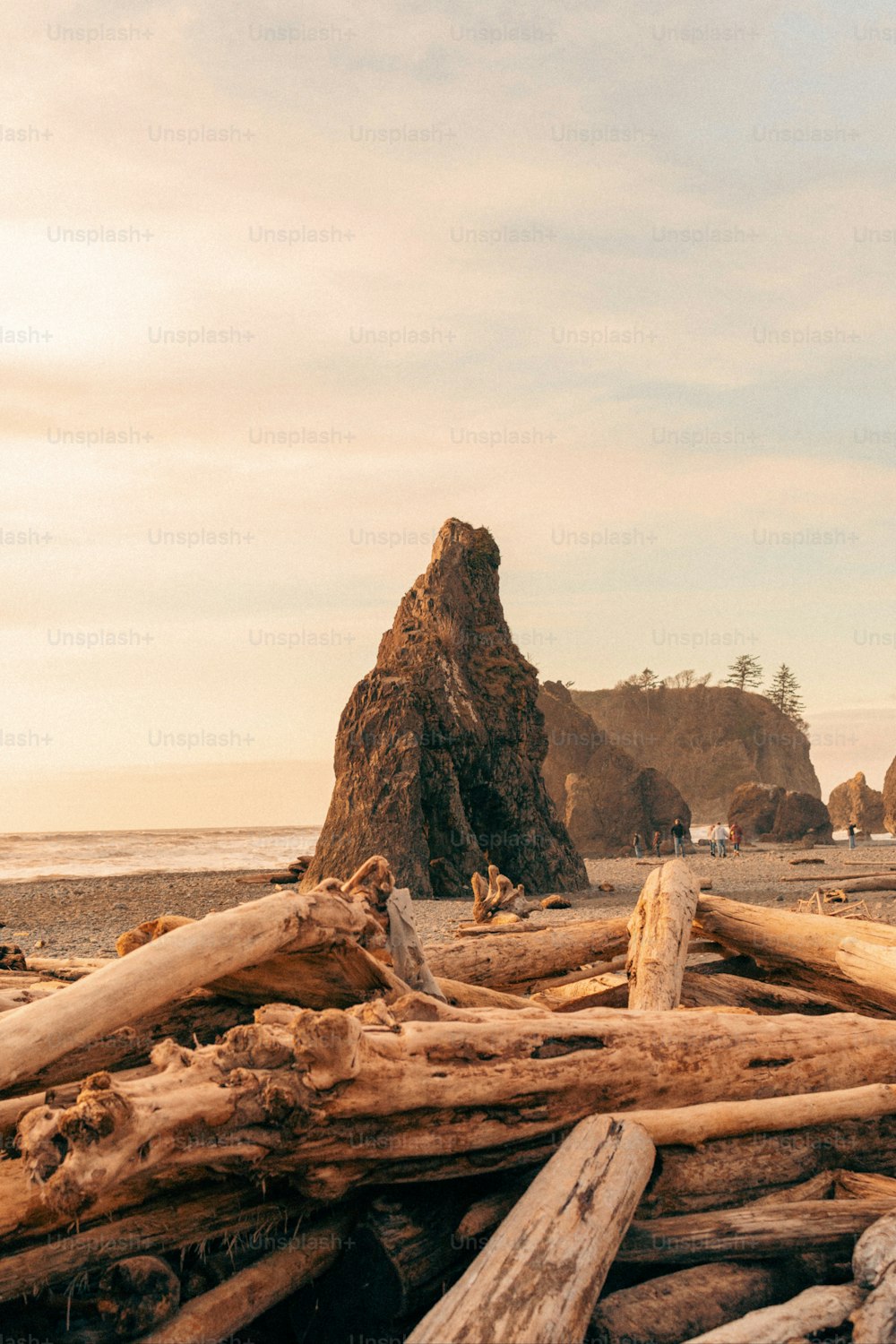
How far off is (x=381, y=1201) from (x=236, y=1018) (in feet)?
4.40

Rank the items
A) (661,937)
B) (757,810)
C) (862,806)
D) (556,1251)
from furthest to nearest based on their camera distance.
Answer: (862,806), (757,810), (661,937), (556,1251)

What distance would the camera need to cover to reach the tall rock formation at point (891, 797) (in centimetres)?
5456

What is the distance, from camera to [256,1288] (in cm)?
386

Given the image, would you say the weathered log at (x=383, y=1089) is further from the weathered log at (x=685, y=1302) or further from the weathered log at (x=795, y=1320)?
the weathered log at (x=795, y=1320)

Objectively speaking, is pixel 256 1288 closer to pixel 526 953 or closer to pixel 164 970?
pixel 164 970

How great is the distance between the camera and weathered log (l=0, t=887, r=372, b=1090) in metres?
3.97

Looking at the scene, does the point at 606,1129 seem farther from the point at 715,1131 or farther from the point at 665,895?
the point at 665,895

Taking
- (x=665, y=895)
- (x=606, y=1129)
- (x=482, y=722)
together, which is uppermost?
(x=482, y=722)

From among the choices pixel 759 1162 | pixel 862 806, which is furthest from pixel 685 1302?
pixel 862 806

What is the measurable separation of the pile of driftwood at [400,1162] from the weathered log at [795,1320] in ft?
0.04

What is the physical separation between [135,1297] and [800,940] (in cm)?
500

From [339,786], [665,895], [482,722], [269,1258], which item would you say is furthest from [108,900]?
[269,1258]

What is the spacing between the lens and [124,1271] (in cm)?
367

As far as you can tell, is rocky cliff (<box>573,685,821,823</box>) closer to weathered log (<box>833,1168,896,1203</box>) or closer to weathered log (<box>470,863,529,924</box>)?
weathered log (<box>470,863,529,924</box>)
